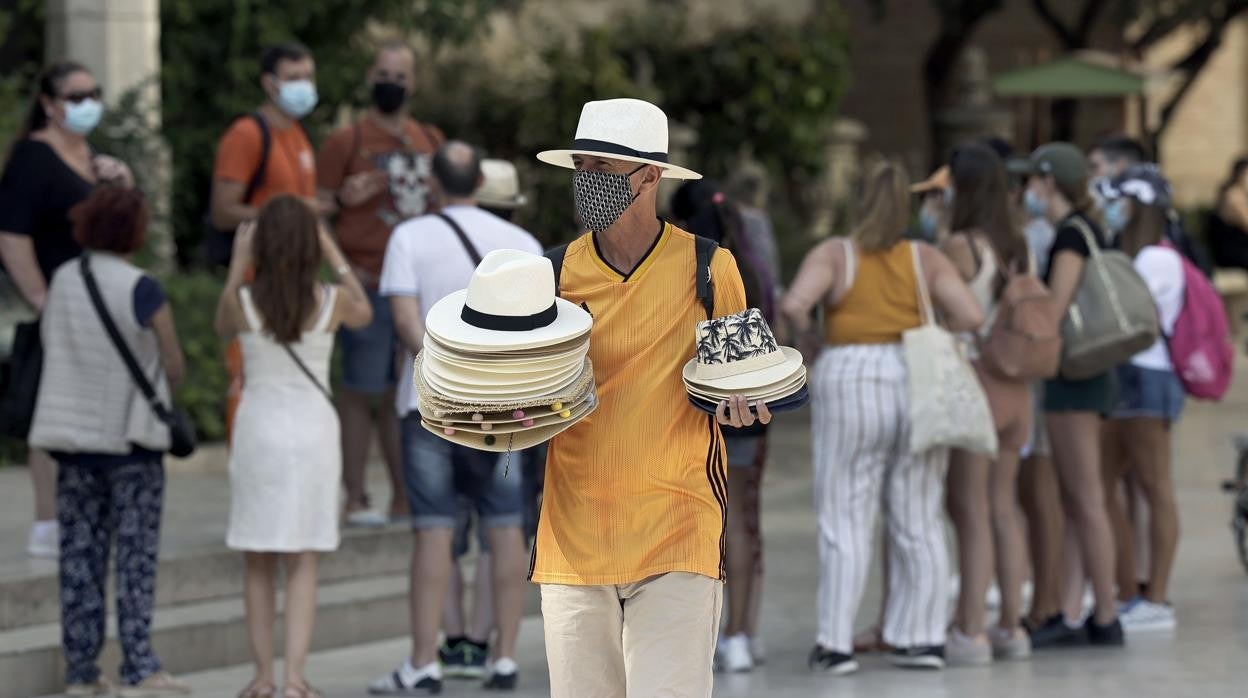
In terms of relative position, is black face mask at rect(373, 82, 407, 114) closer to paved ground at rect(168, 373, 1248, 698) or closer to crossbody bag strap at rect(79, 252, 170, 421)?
crossbody bag strap at rect(79, 252, 170, 421)

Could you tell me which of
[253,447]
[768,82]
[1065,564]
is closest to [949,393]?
[1065,564]

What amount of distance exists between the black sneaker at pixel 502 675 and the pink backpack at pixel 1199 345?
340cm

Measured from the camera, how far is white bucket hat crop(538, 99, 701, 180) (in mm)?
5297

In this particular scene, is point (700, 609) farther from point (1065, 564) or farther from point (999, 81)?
point (999, 81)

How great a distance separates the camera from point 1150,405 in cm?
982

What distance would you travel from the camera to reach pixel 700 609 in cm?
532

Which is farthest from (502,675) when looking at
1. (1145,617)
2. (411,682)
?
(1145,617)

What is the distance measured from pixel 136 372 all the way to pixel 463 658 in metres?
1.76

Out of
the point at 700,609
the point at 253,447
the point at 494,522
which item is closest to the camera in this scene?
the point at 700,609

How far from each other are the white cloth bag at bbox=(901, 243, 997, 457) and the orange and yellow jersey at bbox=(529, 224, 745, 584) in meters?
3.19

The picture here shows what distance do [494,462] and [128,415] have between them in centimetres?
134

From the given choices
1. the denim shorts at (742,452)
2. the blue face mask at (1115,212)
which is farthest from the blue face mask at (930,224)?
the denim shorts at (742,452)

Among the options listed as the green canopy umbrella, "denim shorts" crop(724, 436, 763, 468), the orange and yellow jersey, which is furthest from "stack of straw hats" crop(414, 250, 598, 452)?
the green canopy umbrella

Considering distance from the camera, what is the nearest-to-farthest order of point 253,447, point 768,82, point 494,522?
point 253,447
point 494,522
point 768,82
